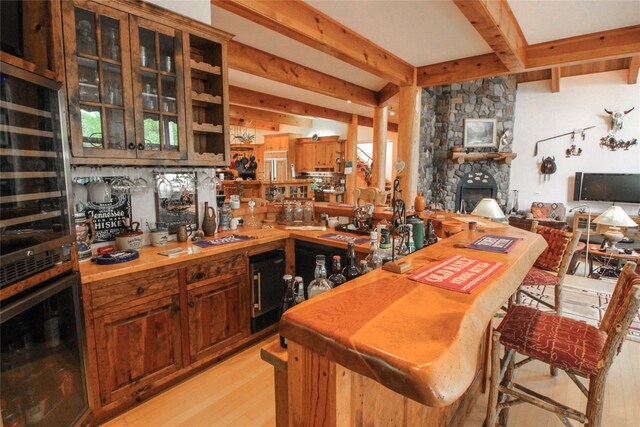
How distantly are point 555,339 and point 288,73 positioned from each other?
4084mm

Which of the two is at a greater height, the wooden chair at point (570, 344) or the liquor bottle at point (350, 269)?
the liquor bottle at point (350, 269)

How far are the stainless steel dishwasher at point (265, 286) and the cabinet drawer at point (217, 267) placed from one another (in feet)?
0.35

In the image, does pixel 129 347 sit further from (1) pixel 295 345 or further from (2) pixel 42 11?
(2) pixel 42 11

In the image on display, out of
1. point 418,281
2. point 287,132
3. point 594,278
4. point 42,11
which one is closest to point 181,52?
point 42,11

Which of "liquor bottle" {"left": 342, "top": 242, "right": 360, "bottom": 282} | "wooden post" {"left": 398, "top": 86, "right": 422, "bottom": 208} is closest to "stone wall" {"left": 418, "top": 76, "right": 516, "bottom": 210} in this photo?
"wooden post" {"left": 398, "top": 86, "right": 422, "bottom": 208}

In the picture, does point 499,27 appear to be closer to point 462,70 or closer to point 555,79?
point 462,70

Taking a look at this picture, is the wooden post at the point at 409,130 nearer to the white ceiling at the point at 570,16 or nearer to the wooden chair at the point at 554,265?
the white ceiling at the point at 570,16

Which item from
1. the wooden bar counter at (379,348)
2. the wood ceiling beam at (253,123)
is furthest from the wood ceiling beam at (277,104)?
the wooden bar counter at (379,348)

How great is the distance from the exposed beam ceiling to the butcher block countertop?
5450 mm

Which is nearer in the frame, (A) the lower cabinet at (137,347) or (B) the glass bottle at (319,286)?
(B) the glass bottle at (319,286)

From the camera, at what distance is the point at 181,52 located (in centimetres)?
238

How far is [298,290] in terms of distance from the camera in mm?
1326

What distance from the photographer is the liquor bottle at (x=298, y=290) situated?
1294mm

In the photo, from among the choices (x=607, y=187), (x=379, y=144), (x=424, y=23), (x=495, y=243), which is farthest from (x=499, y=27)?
(x=607, y=187)
